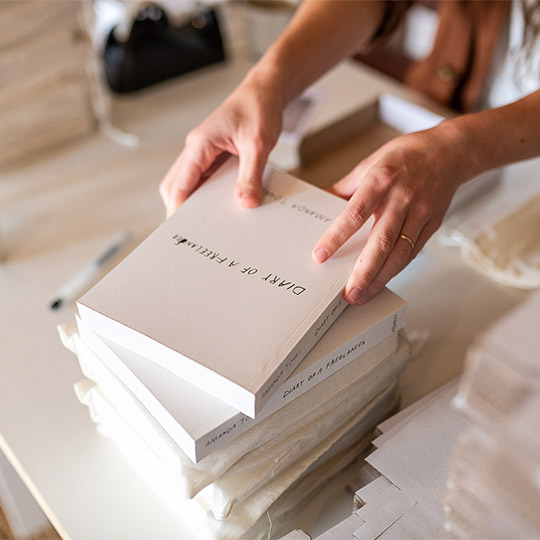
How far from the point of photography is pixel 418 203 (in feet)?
2.15

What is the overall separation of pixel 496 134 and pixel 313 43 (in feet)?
1.03

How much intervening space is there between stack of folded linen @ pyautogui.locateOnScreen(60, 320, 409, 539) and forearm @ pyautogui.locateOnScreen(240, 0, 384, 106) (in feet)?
1.27

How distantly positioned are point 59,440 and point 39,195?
0.45 meters

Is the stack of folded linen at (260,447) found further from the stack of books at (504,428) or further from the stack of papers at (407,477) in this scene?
the stack of books at (504,428)

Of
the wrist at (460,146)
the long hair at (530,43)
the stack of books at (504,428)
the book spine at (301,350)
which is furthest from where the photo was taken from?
the long hair at (530,43)

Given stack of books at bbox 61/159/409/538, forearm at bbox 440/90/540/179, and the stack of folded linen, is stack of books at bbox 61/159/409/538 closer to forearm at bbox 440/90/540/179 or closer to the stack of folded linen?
the stack of folded linen

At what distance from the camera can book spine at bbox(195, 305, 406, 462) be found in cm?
49

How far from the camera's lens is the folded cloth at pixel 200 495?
0.55 meters

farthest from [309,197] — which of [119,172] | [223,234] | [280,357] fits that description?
[119,172]

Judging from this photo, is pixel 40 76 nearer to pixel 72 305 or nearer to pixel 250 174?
pixel 72 305

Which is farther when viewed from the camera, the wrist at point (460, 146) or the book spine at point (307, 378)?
the wrist at point (460, 146)

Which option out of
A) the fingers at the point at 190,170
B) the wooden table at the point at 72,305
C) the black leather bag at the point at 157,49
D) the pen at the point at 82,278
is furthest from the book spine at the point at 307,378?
the black leather bag at the point at 157,49

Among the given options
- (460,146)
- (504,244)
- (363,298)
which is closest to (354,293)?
(363,298)

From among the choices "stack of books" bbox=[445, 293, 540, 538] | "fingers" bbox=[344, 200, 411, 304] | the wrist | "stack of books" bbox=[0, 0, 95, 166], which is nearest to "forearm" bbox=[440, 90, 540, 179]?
the wrist
